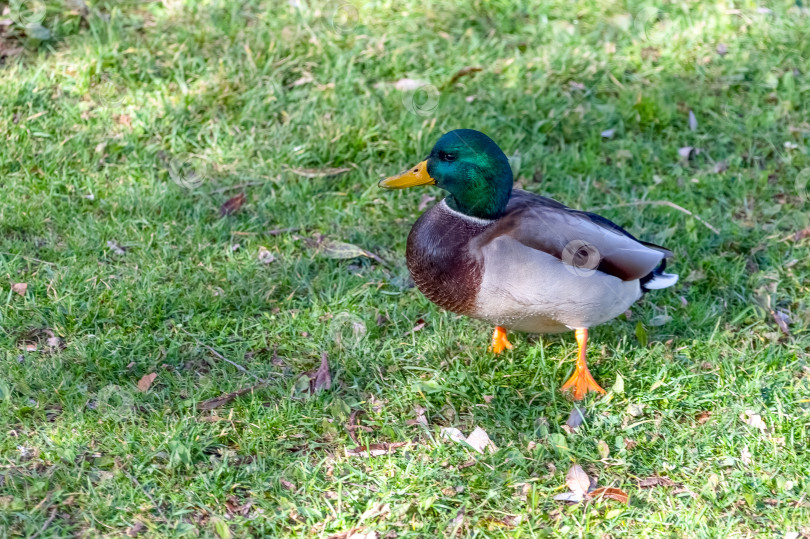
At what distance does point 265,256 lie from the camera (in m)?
3.91

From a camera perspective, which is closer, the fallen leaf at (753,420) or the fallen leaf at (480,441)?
the fallen leaf at (480,441)

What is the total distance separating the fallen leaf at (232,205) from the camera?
414 cm

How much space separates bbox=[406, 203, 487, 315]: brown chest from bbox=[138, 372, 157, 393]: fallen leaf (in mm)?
1080

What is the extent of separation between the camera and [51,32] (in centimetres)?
491

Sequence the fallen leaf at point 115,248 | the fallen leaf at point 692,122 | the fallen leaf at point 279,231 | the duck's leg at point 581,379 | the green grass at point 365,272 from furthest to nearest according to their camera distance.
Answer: the fallen leaf at point 692,122, the fallen leaf at point 279,231, the fallen leaf at point 115,248, the duck's leg at point 581,379, the green grass at point 365,272

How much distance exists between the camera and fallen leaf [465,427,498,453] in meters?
3.01

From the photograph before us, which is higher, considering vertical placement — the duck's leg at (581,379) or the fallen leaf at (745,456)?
the duck's leg at (581,379)

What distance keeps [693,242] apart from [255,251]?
2084 millimetres

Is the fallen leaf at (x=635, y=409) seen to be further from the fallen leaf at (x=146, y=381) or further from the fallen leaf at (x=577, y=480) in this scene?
the fallen leaf at (x=146, y=381)

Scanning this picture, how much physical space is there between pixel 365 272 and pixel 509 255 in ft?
3.31

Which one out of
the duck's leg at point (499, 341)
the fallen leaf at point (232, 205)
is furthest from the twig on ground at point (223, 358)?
the duck's leg at point (499, 341)

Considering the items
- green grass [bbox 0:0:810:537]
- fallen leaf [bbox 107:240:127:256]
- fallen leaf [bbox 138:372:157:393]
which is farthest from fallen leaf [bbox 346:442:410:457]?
fallen leaf [bbox 107:240:127:256]

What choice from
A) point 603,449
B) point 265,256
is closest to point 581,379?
point 603,449

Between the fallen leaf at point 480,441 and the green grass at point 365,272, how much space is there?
0.06 m
